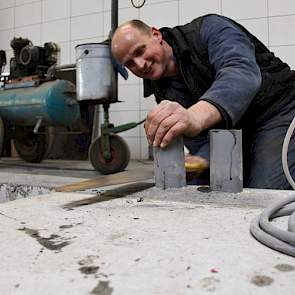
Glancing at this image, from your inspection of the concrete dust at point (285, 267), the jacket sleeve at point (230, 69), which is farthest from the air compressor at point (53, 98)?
the concrete dust at point (285, 267)

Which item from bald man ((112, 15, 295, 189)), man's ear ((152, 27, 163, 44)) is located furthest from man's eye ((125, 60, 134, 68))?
man's ear ((152, 27, 163, 44))

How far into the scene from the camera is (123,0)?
260cm

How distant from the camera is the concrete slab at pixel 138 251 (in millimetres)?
329

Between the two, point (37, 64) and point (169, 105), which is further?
point (37, 64)

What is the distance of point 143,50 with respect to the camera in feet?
3.92

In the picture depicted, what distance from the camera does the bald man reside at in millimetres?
810

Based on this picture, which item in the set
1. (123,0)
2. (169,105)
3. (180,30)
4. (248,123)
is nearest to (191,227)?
(169,105)

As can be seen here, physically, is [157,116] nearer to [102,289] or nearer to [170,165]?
[170,165]

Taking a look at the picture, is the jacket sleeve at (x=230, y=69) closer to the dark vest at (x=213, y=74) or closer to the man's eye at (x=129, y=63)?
the dark vest at (x=213, y=74)

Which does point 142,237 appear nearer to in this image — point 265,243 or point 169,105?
point 265,243

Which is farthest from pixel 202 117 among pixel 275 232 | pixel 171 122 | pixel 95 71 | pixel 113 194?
pixel 95 71

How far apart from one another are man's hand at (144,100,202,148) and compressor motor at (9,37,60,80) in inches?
68.3

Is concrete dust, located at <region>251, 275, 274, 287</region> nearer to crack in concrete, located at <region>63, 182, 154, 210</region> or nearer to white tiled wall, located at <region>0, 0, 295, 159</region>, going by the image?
crack in concrete, located at <region>63, 182, 154, 210</region>

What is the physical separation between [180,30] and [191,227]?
31.7 inches
